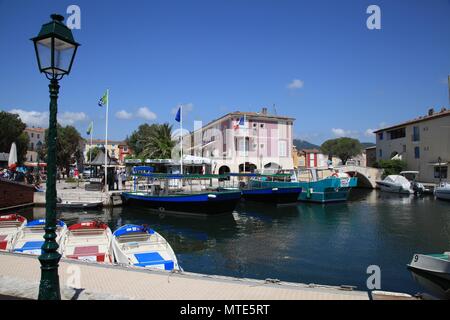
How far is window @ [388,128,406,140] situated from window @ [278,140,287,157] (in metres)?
21.2

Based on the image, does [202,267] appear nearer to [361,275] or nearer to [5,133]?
[361,275]

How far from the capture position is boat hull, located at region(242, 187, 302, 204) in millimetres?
35094

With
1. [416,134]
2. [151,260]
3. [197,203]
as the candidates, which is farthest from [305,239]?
[416,134]

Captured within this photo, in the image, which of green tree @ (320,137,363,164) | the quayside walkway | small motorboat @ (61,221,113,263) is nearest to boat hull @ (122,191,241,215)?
small motorboat @ (61,221,113,263)

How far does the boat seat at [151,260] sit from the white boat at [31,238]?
10.1 feet

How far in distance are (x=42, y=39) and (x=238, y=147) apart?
4666cm

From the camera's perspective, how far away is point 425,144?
169 ft

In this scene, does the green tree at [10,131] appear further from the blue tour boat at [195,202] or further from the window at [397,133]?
the window at [397,133]

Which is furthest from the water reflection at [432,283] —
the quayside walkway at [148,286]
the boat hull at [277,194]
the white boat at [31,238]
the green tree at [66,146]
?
the green tree at [66,146]

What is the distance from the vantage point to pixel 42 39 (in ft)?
17.8

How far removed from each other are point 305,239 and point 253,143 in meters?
34.0

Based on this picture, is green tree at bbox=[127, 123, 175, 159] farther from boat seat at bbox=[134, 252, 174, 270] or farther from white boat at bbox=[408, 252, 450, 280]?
white boat at bbox=[408, 252, 450, 280]

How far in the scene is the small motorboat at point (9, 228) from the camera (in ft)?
42.6
